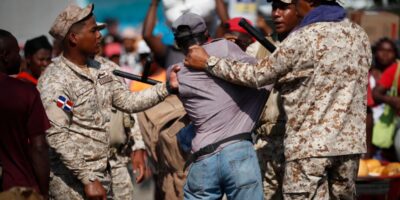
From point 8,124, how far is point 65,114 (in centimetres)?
97

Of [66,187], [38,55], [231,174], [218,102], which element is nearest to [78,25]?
[66,187]

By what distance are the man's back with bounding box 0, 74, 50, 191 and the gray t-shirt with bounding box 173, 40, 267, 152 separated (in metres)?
1.14

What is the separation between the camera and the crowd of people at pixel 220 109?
686 centimetres

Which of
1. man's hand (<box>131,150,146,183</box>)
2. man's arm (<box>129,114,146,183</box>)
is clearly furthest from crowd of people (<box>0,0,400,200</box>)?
man's hand (<box>131,150,146,183</box>)

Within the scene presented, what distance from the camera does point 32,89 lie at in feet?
22.1

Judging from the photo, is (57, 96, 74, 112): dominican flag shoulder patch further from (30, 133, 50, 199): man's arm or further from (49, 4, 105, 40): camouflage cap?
(30, 133, 50, 199): man's arm

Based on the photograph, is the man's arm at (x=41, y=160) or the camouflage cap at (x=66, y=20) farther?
the camouflage cap at (x=66, y=20)

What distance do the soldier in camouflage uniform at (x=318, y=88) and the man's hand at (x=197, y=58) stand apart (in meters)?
0.03

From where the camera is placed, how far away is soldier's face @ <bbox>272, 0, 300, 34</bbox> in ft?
25.8

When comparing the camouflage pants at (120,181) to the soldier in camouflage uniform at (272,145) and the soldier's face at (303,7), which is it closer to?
the soldier in camouflage uniform at (272,145)

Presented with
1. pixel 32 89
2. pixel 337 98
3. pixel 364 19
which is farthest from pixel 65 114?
pixel 364 19

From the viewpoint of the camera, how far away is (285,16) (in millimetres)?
7906

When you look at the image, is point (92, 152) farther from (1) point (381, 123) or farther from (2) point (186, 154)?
(1) point (381, 123)

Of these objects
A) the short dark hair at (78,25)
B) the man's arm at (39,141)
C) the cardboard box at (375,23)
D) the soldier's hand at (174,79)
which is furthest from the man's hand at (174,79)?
the cardboard box at (375,23)
